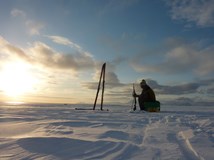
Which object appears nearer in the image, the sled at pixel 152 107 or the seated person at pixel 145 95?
the sled at pixel 152 107

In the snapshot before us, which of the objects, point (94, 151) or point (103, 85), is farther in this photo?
point (103, 85)

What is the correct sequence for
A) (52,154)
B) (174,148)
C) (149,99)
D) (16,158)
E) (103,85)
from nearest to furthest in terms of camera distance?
(16,158)
(52,154)
(174,148)
(149,99)
(103,85)

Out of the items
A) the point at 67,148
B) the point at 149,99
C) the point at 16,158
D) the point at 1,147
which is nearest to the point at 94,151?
the point at 67,148

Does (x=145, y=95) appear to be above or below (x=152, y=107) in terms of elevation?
above

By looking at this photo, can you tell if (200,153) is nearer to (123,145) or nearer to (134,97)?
(123,145)

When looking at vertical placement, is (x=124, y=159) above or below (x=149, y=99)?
below

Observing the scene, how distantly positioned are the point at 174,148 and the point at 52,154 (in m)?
2.34

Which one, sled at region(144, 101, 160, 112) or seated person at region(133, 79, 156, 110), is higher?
seated person at region(133, 79, 156, 110)

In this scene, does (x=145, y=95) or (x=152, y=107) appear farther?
(x=145, y=95)

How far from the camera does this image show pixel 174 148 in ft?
17.2

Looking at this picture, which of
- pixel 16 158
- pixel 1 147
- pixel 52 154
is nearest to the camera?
pixel 16 158

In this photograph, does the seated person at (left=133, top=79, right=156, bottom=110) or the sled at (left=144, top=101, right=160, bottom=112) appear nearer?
the sled at (left=144, top=101, right=160, bottom=112)

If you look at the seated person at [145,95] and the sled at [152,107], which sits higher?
the seated person at [145,95]

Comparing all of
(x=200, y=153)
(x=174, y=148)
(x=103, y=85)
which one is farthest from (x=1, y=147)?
(x=103, y=85)
